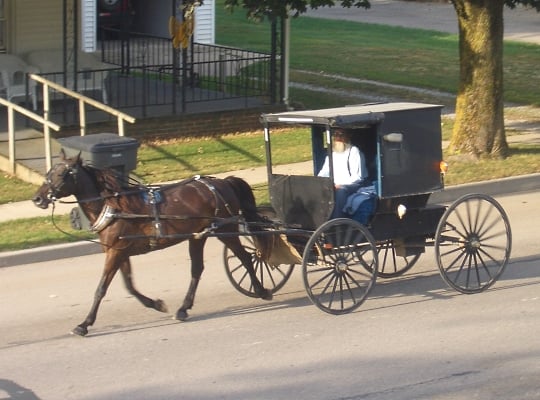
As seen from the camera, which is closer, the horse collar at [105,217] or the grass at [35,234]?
the horse collar at [105,217]

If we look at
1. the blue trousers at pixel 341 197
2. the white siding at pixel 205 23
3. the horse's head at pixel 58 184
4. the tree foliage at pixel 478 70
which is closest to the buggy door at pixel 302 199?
the blue trousers at pixel 341 197

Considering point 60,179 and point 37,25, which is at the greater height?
point 37,25

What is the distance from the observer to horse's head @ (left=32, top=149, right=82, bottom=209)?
9398 millimetres

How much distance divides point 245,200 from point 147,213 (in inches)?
40.7

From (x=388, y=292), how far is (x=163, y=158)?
7680 mm

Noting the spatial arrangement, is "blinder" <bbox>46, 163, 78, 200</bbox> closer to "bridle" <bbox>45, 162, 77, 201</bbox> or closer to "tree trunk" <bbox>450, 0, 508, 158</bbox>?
"bridle" <bbox>45, 162, 77, 201</bbox>

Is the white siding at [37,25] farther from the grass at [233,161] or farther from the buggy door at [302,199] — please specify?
the buggy door at [302,199]

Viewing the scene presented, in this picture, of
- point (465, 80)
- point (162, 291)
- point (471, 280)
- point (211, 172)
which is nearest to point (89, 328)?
point (162, 291)

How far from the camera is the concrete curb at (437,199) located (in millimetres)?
12797

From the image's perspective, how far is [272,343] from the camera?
372 inches

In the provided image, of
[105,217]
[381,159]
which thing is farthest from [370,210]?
[105,217]

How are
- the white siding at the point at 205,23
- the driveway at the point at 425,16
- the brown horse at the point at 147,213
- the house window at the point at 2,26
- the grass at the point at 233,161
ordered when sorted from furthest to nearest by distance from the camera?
1. the driveway at the point at 425,16
2. the white siding at the point at 205,23
3. the house window at the point at 2,26
4. the grass at the point at 233,161
5. the brown horse at the point at 147,213

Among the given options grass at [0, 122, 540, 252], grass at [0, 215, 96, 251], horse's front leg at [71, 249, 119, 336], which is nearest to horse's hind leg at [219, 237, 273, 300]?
horse's front leg at [71, 249, 119, 336]

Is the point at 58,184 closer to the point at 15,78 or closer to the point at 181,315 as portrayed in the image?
the point at 181,315
